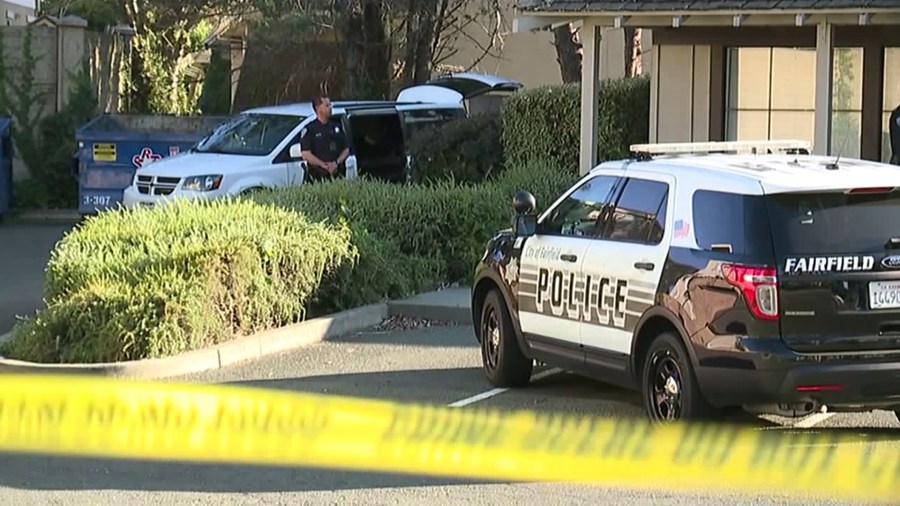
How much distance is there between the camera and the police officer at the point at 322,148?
17.3 meters

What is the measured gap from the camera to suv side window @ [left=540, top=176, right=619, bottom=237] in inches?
367

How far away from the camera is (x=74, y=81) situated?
2500 cm

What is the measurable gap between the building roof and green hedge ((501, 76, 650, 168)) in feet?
9.39

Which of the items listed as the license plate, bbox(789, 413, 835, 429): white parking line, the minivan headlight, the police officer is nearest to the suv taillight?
the license plate

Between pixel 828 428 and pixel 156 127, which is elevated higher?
pixel 156 127

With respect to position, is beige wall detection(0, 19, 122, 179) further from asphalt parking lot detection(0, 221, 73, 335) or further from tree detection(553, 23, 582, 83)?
tree detection(553, 23, 582, 83)

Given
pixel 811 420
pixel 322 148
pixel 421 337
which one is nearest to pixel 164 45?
pixel 322 148

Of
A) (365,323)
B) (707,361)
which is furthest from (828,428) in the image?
(365,323)

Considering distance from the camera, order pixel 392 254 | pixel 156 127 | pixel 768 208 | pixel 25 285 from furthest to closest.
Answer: pixel 156 127 → pixel 25 285 → pixel 392 254 → pixel 768 208

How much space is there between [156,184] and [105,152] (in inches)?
125

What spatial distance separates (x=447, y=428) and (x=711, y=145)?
7.99ft

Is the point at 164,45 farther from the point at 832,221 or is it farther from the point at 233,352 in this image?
the point at 832,221

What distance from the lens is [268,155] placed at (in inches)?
756

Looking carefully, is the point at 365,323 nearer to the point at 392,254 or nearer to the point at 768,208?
the point at 392,254
